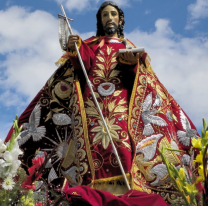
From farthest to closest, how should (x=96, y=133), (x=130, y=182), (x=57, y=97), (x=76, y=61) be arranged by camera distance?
1. (x=57, y=97)
2. (x=76, y=61)
3. (x=96, y=133)
4. (x=130, y=182)

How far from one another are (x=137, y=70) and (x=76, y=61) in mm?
792

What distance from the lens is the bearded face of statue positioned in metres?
6.06

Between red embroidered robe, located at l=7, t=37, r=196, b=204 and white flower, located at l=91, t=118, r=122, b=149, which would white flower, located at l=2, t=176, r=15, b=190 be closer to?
red embroidered robe, located at l=7, t=37, r=196, b=204

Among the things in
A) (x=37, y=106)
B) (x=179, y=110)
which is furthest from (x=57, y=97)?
(x=179, y=110)

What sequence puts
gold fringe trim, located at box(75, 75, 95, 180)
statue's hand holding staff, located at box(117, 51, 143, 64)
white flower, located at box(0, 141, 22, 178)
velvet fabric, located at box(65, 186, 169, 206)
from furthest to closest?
statue's hand holding staff, located at box(117, 51, 143, 64)
gold fringe trim, located at box(75, 75, 95, 180)
velvet fabric, located at box(65, 186, 169, 206)
white flower, located at box(0, 141, 22, 178)

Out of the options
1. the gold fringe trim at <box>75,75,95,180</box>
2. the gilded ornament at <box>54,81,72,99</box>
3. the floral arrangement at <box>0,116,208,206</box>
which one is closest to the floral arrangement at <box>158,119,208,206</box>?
the floral arrangement at <box>0,116,208,206</box>

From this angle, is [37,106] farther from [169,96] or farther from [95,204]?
[95,204]

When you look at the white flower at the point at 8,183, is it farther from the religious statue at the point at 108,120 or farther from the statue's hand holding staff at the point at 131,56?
the statue's hand holding staff at the point at 131,56

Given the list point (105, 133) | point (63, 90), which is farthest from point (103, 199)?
point (63, 90)

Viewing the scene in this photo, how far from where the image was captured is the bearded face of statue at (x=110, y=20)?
239 inches

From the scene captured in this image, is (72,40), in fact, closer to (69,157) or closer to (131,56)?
(131,56)

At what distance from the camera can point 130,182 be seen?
184 inches

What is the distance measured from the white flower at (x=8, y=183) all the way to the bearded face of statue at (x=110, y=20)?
408cm

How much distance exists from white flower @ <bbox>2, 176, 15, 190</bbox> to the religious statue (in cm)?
253
